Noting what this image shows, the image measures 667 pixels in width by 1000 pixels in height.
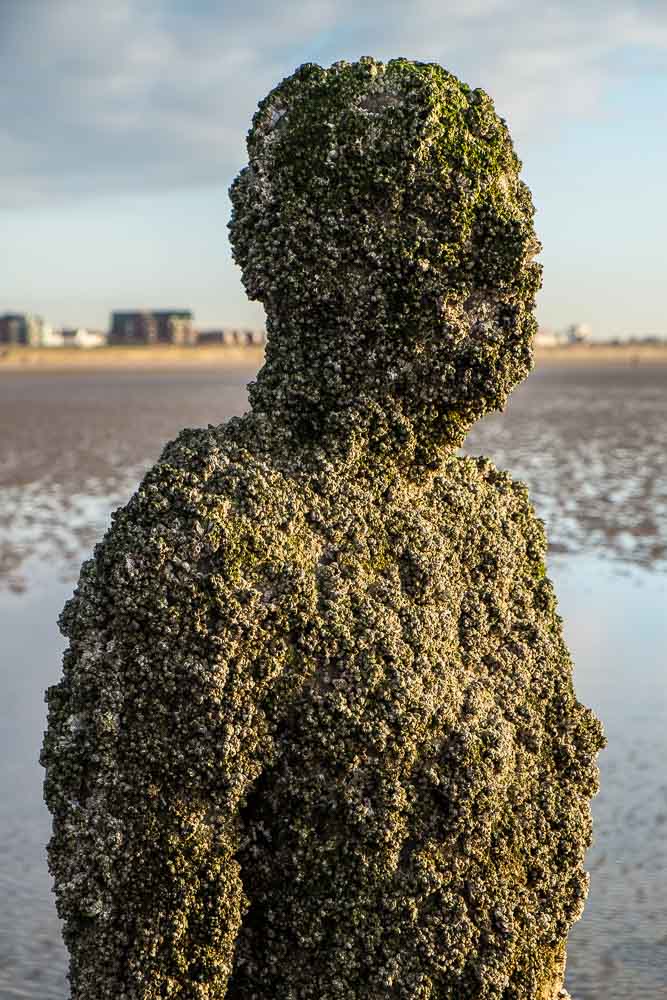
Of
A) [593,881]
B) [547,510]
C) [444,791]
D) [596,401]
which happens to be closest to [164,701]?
[444,791]

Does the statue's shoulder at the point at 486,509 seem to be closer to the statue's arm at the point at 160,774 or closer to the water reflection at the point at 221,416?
the statue's arm at the point at 160,774

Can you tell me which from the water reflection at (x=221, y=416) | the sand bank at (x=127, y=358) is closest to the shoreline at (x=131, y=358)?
the sand bank at (x=127, y=358)

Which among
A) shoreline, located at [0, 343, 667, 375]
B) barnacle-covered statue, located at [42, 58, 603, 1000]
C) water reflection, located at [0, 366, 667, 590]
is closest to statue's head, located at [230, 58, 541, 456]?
barnacle-covered statue, located at [42, 58, 603, 1000]

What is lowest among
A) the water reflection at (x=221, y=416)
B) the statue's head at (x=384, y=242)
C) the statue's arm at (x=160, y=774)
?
the water reflection at (x=221, y=416)

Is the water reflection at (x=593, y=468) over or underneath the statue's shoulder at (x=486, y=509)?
underneath

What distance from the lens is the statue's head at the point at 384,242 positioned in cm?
418

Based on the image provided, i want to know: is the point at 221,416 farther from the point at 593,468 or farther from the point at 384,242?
the point at 384,242

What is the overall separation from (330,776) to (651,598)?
12787 millimetres

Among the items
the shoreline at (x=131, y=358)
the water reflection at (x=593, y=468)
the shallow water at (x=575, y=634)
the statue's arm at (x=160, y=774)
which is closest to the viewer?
the statue's arm at (x=160, y=774)

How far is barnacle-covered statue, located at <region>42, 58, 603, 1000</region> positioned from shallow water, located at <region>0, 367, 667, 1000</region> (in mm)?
3518

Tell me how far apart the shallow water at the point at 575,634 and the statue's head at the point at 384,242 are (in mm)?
4429

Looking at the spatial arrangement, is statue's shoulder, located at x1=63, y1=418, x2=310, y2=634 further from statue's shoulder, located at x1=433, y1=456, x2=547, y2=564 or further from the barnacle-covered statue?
statue's shoulder, located at x1=433, y1=456, x2=547, y2=564

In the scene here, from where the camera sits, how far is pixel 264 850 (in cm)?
402

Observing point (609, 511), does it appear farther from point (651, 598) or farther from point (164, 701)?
point (164, 701)
